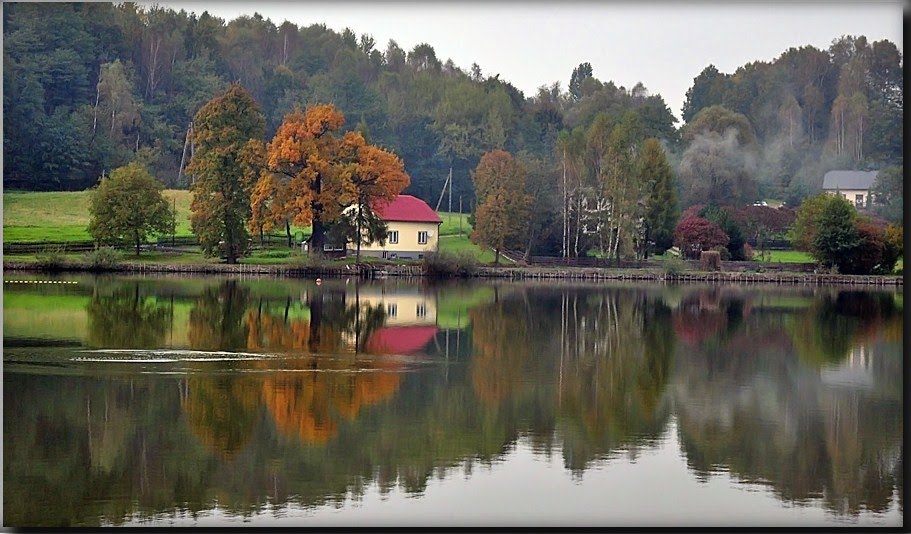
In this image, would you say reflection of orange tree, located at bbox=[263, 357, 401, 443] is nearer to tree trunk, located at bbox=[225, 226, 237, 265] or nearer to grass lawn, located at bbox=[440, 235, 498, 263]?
tree trunk, located at bbox=[225, 226, 237, 265]

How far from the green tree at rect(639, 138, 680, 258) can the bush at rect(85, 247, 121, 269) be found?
77.4 feet

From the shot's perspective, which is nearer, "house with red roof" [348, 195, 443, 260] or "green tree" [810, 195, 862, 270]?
"green tree" [810, 195, 862, 270]

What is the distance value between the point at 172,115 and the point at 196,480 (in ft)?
227

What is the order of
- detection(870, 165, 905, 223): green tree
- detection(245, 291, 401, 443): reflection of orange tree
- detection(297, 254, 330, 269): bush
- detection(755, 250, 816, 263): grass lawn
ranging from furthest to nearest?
detection(870, 165, 905, 223): green tree < detection(755, 250, 816, 263): grass lawn < detection(297, 254, 330, 269): bush < detection(245, 291, 401, 443): reflection of orange tree

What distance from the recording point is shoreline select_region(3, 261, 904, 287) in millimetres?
47000

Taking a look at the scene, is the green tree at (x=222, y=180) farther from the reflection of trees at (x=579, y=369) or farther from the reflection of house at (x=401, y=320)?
the reflection of trees at (x=579, y=369)

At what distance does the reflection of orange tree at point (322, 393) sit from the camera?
14619mm

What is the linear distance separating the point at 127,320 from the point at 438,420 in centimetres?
1261

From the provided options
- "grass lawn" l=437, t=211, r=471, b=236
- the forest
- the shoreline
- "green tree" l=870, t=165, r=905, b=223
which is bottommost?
the shoreline

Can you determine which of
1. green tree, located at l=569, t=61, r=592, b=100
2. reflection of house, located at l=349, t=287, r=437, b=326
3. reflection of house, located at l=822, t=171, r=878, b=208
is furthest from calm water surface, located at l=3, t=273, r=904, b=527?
green tree, located at l=569, t=61, r=592, b=100

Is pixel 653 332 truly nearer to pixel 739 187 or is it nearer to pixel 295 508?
pixel 295 508

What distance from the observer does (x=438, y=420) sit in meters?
15.4

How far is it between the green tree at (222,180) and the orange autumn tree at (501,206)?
11.2m

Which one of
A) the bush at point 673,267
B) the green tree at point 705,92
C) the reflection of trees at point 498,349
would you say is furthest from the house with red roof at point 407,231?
the green tree at point 705,92
